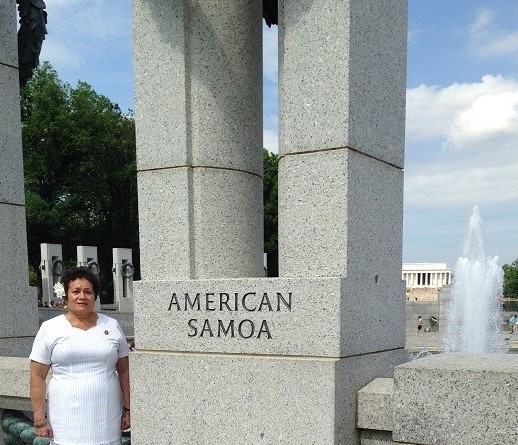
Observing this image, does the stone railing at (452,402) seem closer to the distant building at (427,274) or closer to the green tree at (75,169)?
the green tree at (75,169)

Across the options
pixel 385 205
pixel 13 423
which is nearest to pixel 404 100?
pixel 385 205

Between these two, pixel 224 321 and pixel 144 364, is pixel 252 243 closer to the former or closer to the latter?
pixel 224 321

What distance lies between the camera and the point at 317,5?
11.4 ft

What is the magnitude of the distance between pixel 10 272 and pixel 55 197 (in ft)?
117

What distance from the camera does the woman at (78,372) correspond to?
3350 mm

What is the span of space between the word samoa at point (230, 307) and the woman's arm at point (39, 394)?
0.83 m

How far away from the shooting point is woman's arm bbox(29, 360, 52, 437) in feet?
11.3

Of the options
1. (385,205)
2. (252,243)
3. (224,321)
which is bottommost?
(224,321)

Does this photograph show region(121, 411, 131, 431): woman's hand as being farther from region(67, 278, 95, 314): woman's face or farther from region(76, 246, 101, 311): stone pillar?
region(76, 246, 101, 311): stone pillar

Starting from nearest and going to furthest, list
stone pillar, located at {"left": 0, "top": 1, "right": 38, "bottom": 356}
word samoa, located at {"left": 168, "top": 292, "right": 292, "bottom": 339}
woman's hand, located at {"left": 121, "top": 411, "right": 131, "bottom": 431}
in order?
1. word samoa, located at {"left": 168, "top": 292, "right": 292, "bottom": 339}
2. woman's hand, located at {"left": 121, "top": 411, "right": 131, "bottom": 431}
3. stone pillar, located at {"left": 0, "top": 1, "right": 38, "bottom": 356}

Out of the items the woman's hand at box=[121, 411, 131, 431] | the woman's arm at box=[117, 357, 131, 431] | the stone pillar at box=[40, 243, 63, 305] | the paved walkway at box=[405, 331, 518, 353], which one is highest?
the woman's arm at box=[117, 357, 131, 431]

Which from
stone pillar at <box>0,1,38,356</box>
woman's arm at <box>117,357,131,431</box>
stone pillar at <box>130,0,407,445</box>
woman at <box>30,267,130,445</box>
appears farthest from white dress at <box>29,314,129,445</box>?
stone pillar at <box>0,1,38,356</box>

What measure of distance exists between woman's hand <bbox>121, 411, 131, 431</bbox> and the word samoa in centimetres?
69

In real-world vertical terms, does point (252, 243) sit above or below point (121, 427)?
above
